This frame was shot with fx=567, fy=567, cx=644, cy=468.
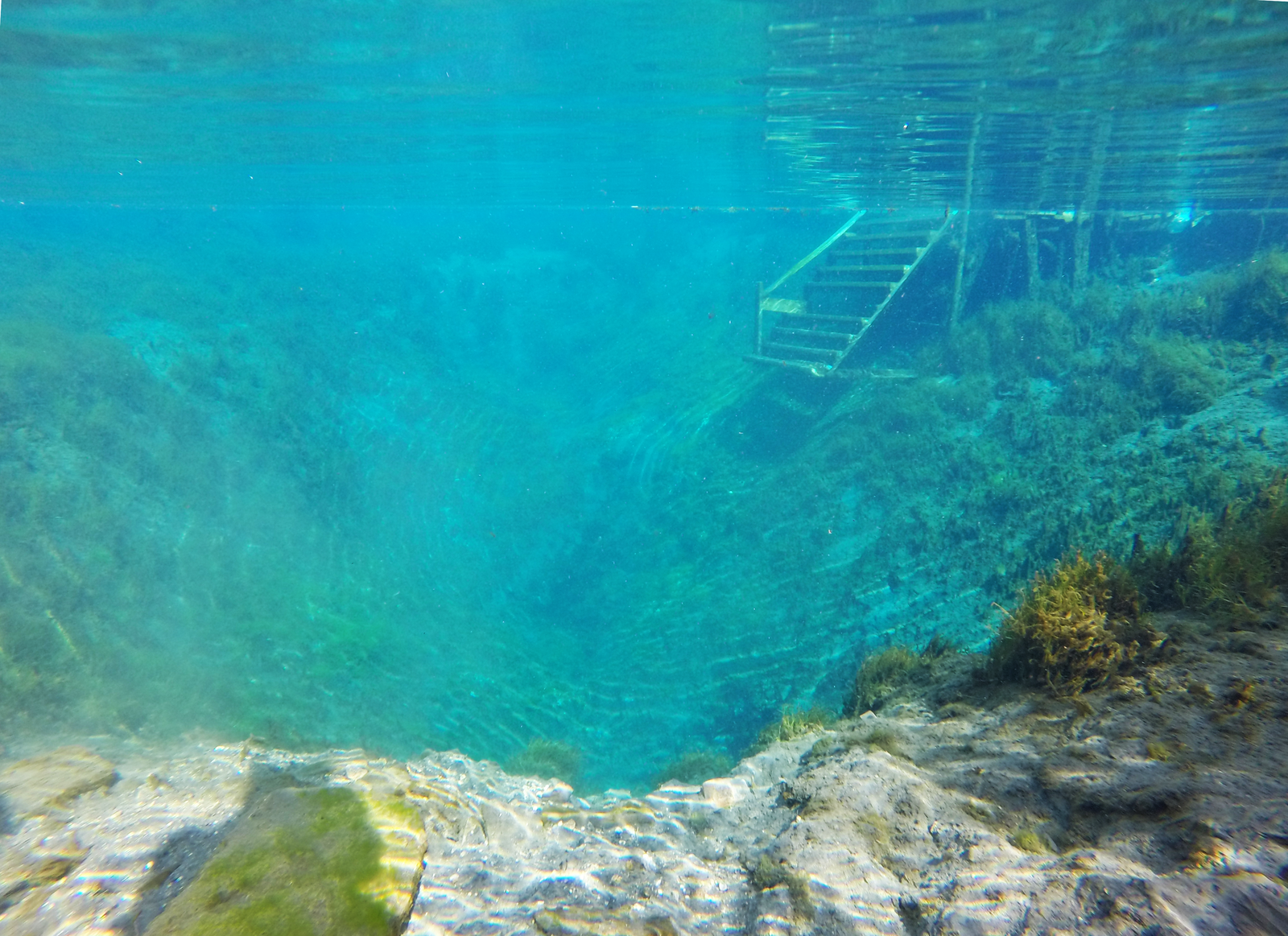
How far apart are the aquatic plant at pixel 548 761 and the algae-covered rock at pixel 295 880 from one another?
238 inches

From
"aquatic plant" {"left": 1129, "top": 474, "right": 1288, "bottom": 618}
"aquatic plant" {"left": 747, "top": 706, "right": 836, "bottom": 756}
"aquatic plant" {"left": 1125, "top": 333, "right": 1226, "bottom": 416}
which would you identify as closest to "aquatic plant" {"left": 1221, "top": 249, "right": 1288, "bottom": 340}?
"aquatic plant" {"left": 1125, "top": 333, "right": 1226, "bottom": 416}

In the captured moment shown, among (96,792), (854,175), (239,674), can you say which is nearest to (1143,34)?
(854,175)

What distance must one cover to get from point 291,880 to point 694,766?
6689 millimetres

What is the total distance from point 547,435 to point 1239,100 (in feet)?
68.0

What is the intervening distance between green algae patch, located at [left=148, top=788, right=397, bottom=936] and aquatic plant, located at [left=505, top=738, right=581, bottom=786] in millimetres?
6063

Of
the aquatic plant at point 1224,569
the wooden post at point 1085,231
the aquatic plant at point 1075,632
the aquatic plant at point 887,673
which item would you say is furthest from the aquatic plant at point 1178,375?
the aquatic plant at point 1075,632

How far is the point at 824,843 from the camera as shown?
3033mm

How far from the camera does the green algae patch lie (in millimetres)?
2646

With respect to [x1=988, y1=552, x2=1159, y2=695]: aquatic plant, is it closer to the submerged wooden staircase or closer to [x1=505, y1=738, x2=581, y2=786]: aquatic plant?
[x1=505, y1=738, x2=581, y2=786]: aquatic plant

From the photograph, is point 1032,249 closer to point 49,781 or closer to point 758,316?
point 758,316

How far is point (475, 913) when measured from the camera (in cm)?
314

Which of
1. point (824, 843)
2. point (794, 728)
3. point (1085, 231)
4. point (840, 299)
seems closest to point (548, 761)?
point (794, 728)

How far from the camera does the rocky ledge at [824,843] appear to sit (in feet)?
7.59

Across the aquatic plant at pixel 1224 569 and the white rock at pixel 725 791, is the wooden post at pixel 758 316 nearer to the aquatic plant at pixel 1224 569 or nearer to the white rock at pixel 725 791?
the aquatic plant at pixel 1224 569
